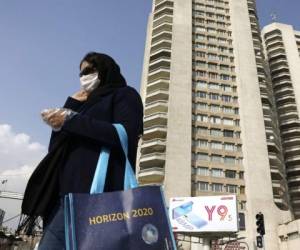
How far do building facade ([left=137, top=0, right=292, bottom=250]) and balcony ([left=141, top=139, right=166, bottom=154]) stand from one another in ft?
0.51

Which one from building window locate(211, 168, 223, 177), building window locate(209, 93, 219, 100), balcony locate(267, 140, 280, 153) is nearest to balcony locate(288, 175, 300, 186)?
balcony locate(267, 140, 280, 153)

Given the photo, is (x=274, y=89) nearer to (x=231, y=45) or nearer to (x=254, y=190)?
(x=231, y=45)

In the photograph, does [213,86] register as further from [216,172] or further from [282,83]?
[282,83]

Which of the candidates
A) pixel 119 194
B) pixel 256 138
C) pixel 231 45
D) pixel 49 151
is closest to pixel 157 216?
pixel 119 194

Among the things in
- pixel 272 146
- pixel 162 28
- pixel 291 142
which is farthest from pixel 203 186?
pixel 162 28

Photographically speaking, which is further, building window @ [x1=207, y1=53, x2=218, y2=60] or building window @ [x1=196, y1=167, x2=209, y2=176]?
building window @ [x1=207, y1=53, x2=218, y2=60]

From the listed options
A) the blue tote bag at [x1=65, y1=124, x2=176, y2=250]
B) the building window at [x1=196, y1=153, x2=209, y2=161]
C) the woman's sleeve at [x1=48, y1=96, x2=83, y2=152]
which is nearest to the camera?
the blue tote bag at [x1=65, y1=124, x2=176, y2=250]

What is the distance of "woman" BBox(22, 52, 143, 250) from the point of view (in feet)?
6.91

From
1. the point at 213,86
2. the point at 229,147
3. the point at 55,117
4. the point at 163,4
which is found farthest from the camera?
the point at 163,4

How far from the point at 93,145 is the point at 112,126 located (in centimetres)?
18

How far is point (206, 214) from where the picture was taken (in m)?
29.9

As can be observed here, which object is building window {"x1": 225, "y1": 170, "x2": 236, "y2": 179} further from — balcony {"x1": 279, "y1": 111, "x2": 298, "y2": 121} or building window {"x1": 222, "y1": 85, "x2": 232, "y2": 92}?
balcony {"x1": 279, "y1": 111, "x2": 298, "y2": 121}

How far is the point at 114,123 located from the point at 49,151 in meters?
0.49

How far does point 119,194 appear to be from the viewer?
1914 millimetres
